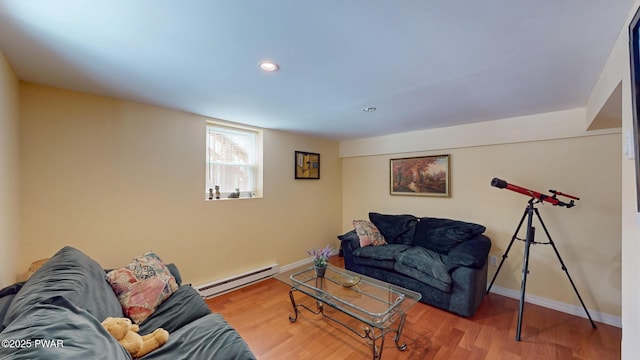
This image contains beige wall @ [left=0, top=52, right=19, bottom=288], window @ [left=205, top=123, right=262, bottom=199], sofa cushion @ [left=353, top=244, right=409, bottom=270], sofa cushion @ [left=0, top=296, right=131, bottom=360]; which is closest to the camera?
sofa cushion @ [left=0, top=296, right=131, bottom=360]

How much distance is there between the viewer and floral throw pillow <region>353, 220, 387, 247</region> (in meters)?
Answer: 3.37

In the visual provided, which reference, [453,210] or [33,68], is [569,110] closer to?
[453,210]

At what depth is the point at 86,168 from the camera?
2.18 metres

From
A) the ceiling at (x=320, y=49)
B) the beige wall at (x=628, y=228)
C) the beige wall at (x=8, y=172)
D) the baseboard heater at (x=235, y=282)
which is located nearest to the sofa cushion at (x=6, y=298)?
the beige wall at (x=8, y=172)

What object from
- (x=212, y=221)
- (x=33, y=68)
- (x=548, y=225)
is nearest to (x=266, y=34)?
(x=33, y=68)

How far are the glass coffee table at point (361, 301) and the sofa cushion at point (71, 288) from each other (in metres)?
1.42

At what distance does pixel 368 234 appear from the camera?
3414 millimetres

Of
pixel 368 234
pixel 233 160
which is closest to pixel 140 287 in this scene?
pixel 233 160

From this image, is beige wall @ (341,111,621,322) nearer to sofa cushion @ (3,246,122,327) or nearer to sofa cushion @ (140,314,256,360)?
sofa cushion @ (140,314,256,360)

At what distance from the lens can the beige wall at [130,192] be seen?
78.4 inches

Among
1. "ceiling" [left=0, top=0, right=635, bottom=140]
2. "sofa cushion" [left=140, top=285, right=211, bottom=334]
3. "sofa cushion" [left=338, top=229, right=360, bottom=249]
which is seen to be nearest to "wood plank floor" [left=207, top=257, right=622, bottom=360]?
"sofa cushion" [left=140, top=285, right=211, bottom=334]

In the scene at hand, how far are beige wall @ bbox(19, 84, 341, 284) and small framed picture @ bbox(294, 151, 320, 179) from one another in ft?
1.08

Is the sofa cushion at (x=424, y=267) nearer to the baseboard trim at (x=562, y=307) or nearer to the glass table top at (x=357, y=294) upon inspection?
the glass table top at (x=357, y=294)

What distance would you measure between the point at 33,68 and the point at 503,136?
4.27 metres
